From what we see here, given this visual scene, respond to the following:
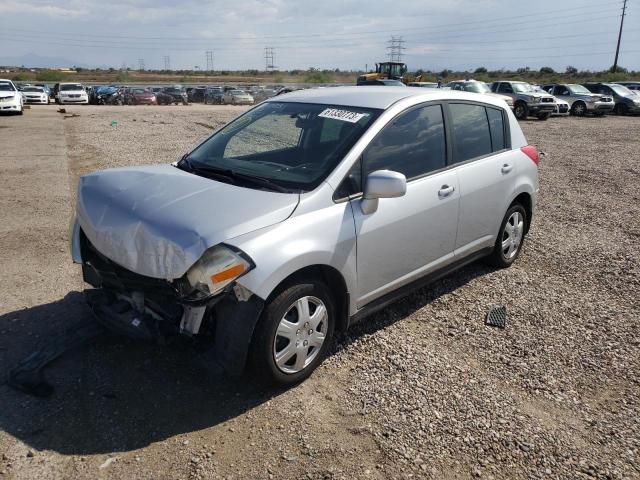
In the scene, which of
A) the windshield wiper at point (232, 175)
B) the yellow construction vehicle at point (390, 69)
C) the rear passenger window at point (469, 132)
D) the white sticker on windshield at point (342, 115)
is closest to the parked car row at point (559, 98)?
the yellow construction vehicle at point (390, 69)

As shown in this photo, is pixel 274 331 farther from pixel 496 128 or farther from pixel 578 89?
pixel 578 89

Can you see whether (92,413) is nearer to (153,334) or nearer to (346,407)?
(153,334)

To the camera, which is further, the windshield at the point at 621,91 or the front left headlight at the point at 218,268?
the windshield at the point at 621,91

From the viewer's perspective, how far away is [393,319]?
431cm

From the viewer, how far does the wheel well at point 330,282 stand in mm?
3078

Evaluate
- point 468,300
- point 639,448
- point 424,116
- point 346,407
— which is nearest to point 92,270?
point 346,407

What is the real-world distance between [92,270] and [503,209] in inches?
145

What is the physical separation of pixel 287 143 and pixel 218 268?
1640 millimetres

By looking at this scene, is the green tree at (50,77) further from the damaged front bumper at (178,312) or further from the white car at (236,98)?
the damaged front bumper at (178,312)

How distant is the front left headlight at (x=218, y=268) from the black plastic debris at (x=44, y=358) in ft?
4.18

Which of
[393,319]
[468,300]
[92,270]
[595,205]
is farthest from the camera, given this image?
[595,205]

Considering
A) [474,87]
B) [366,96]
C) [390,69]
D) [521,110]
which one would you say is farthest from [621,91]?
[366,96]

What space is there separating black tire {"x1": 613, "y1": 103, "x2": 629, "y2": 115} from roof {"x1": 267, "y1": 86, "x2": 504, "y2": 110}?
30.3m

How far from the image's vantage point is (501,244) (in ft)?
17.1
